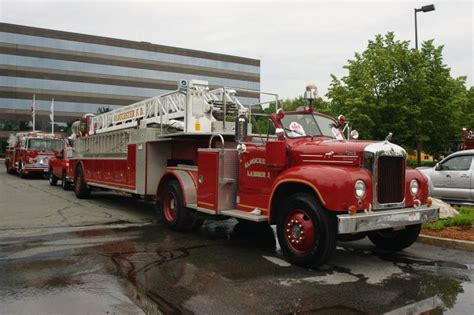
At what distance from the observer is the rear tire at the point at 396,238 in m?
7.32

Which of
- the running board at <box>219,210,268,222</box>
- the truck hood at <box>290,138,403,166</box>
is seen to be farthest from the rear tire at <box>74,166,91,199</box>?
the truck hood at <box>290,138,403,166</box>

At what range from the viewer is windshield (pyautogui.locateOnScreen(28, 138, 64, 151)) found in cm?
2577

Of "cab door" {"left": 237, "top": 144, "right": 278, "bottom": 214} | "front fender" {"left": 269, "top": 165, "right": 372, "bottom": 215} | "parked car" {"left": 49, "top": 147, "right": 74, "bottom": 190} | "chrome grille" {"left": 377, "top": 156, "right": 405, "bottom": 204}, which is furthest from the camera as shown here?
"parked car" {"left": 49, "top": 147, "right": 74, "bottom": 190}

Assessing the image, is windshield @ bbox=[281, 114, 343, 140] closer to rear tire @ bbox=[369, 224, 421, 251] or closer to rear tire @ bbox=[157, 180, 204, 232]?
rear tire @ bbox=[369, 224, 421, 251]

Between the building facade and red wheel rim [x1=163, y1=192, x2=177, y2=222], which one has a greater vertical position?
the building facade

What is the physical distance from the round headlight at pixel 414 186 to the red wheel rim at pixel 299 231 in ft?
5.93

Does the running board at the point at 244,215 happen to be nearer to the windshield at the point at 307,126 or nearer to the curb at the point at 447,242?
the windshield at the point at 307,126

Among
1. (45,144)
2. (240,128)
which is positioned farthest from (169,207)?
(45,144)

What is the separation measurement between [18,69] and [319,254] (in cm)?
7404

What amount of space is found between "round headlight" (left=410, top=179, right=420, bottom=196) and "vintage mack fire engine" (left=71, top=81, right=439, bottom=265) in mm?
15

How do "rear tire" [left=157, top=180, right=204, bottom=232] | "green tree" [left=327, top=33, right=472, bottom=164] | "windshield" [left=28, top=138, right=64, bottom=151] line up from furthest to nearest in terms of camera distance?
"windshield" [left=28, top=138, right=64, bottom=151] < "green tree" [left=327, top=33, right=472, bottom=164] < "rear tire" [left=157, top=180, right=204, bottom=232]

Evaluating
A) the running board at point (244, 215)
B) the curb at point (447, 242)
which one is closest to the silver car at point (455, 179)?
the curb at point (447, 242)

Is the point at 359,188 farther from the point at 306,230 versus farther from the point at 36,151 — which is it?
the point at 36,151

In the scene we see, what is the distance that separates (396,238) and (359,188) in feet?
6.20
